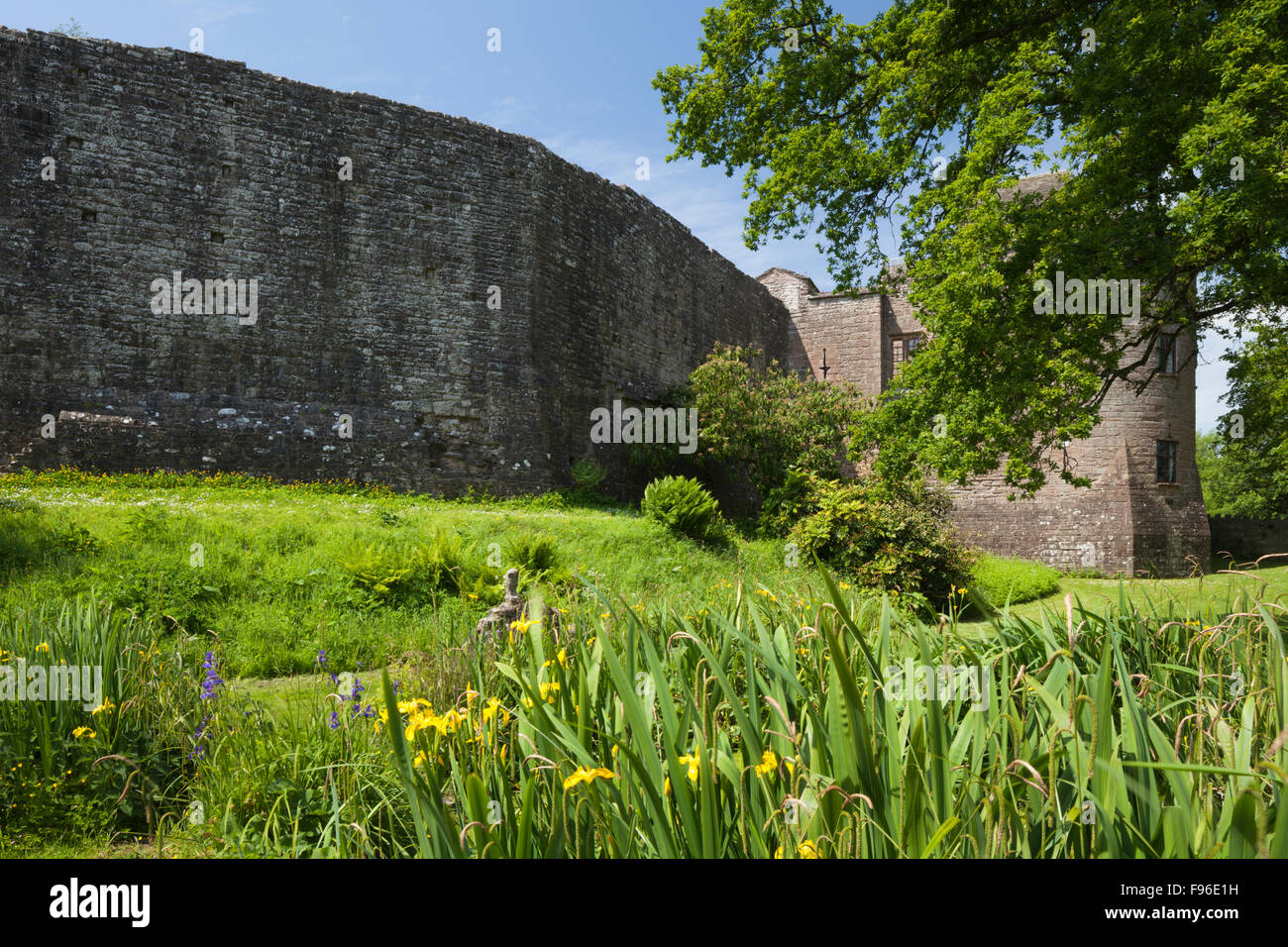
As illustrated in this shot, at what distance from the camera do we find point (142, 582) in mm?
6703

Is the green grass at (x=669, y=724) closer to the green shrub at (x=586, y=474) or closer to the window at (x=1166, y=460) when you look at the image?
the green shrub at (x=586, y=474)

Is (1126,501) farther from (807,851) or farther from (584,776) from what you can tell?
(584,776)

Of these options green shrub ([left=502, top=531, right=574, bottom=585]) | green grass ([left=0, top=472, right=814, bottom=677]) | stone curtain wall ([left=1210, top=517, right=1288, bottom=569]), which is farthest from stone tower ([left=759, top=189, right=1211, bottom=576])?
green shrub ([left=502, top=531, right=574, bottom=585])

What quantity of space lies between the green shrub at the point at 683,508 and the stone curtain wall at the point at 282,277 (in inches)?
151

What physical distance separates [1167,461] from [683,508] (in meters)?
12.6

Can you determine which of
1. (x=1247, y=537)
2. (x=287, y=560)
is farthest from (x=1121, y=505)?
(x=287, y=560)

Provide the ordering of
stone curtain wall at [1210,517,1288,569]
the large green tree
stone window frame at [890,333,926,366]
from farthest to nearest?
stone window frame at [890,333,926,366]
stone curtain wall at [1210,517,1288,569]
the large green tree

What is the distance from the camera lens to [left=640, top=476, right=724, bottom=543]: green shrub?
12.1 m

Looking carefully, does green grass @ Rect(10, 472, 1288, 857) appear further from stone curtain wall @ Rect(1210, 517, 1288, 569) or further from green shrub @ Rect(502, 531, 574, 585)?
stone curtain wall @ Rect(1210, 517, 1288, 569)

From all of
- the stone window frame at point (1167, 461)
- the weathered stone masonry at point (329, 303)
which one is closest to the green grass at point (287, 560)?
the weathered stone masonry at point (329, 303)

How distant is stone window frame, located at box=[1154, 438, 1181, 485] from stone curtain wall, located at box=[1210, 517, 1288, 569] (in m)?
3.24

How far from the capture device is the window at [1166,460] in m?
16.7
